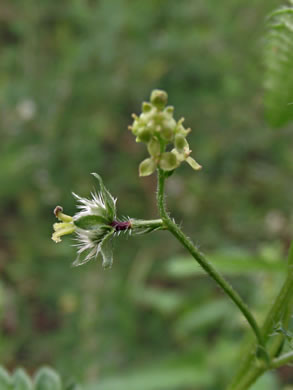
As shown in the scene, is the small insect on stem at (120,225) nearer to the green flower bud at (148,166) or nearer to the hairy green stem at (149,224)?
the hairy green stem at (149,224)

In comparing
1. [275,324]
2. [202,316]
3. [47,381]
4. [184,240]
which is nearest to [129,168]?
[202,316]

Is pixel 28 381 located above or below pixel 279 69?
below

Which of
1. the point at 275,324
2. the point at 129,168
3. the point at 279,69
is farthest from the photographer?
the point at 129,168

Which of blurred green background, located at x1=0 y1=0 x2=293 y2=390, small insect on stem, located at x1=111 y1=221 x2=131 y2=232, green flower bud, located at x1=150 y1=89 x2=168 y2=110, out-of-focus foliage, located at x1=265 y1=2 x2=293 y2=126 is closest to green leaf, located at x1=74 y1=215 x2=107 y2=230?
small insect on stem, located at x1=111 y1=221 x2=131 y2=232

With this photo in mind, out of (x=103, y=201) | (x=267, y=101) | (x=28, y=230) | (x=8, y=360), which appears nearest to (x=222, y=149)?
(x=28, y=230)

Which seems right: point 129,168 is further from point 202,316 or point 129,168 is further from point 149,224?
point 149,224

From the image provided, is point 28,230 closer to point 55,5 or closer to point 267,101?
point 55,5
